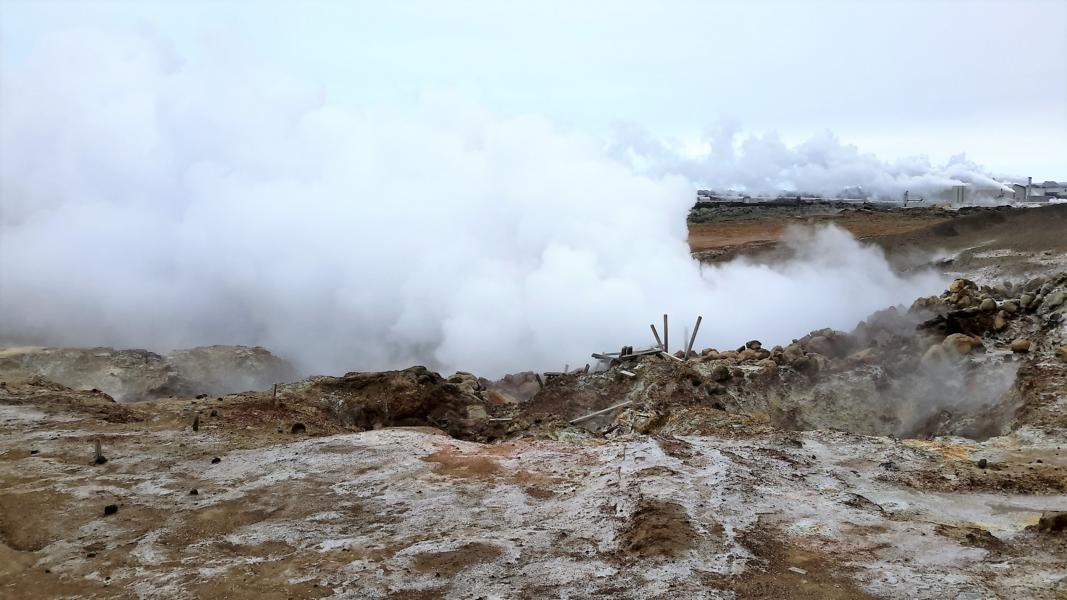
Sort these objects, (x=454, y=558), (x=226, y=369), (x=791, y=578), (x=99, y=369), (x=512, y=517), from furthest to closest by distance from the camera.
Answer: (x=226, y=369)
(x=99, y=369)
(x=512, y=517)
(x=454, y=558)
(x=791, y=578)

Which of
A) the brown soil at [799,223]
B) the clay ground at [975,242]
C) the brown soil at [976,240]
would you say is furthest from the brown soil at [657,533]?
the brown soil at [799,223]

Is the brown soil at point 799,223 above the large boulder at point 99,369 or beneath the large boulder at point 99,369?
above

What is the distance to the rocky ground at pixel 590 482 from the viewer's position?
432cm

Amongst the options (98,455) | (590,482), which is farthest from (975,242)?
(98,455)

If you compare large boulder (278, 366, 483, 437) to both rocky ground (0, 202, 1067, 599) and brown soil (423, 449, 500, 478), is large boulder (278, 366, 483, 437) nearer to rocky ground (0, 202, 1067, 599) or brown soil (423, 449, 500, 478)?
rocky ground (0, 202, 1067, 599)

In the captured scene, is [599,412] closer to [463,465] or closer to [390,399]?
Answer: [390,399]

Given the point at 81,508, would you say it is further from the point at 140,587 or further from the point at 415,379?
the point at 415,379

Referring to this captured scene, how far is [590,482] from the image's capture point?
604 centimetres

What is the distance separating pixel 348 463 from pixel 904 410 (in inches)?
304

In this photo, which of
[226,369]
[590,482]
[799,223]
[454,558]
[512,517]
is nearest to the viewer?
[454,558]

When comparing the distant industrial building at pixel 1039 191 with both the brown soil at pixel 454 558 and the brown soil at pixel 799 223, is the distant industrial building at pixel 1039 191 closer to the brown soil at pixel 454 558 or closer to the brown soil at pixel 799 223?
the brown soil at pixel 799 223

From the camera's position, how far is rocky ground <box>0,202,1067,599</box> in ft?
14.2

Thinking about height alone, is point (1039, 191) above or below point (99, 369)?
above

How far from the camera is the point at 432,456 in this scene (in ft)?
22.9
